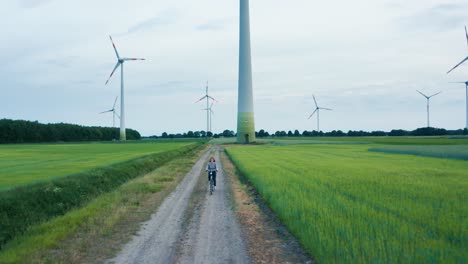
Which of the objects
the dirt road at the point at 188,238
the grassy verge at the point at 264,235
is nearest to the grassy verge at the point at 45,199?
the dirt road at the point at 188,238

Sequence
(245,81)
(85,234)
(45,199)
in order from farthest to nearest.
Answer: (245,81) < (45,199) < (85,234)

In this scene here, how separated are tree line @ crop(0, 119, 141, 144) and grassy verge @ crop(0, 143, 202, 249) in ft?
395

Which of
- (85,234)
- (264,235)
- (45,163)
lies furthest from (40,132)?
(264,235)

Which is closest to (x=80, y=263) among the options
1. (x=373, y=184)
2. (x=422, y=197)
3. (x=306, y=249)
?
(x=306, y=249)

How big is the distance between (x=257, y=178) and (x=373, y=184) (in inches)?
301

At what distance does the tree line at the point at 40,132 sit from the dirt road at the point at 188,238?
13170 centimetres

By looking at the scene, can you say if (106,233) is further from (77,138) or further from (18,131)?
(77,138)

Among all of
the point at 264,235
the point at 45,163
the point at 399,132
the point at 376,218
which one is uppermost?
the point at 399,132

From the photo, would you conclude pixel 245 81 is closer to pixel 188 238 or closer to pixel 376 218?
pixel 376 218

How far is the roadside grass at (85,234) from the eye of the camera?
1166 centimetres

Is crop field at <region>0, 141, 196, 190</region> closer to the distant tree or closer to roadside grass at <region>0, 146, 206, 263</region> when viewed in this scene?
roadside grass at <region>0, 146, 206, 263</region>

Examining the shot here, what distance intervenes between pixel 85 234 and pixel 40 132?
15006 cm

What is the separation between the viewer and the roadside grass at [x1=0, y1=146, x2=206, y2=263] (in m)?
11.7

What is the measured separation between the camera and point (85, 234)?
1429cm
